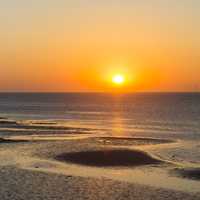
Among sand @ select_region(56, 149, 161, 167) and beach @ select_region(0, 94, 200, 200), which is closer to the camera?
beach @ select_region(0, 94, 200, 200)

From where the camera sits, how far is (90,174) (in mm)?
33188

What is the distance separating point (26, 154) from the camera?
43.0 metres

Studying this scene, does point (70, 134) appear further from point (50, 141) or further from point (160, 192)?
point (160, 192)

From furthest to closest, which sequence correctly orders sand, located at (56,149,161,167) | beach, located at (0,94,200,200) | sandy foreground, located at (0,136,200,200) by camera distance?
sand, located at (56,149,161,167) < beach, located at (0,94,200,200) < sandy foreground, located at (0,136,200,200)

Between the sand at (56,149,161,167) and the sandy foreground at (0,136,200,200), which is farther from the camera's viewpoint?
the sand at (56,149,161,167)

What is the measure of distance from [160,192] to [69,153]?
17.4 metres

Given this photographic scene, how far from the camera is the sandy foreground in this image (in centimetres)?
2709

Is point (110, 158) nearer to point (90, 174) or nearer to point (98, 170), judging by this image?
point (98, 170)

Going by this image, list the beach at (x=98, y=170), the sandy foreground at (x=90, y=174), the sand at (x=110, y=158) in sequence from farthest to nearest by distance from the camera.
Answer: the sand at (x=110, y=158) < the beach at (x=98, y=170) < the sandy foreground at (x=90, y=174)

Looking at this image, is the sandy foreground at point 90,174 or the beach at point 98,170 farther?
the beach at point 98,170

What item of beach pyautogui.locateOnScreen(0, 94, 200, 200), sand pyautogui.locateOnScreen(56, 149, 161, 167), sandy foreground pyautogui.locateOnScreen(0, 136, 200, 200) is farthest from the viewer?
sand pyautogui.locateOnScreen(56, 149, 161, 167)

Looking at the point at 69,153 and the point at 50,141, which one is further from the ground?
the point at 50,141

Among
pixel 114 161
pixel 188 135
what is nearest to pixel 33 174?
pixel 114 161

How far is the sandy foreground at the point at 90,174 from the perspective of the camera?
88.9 ft
